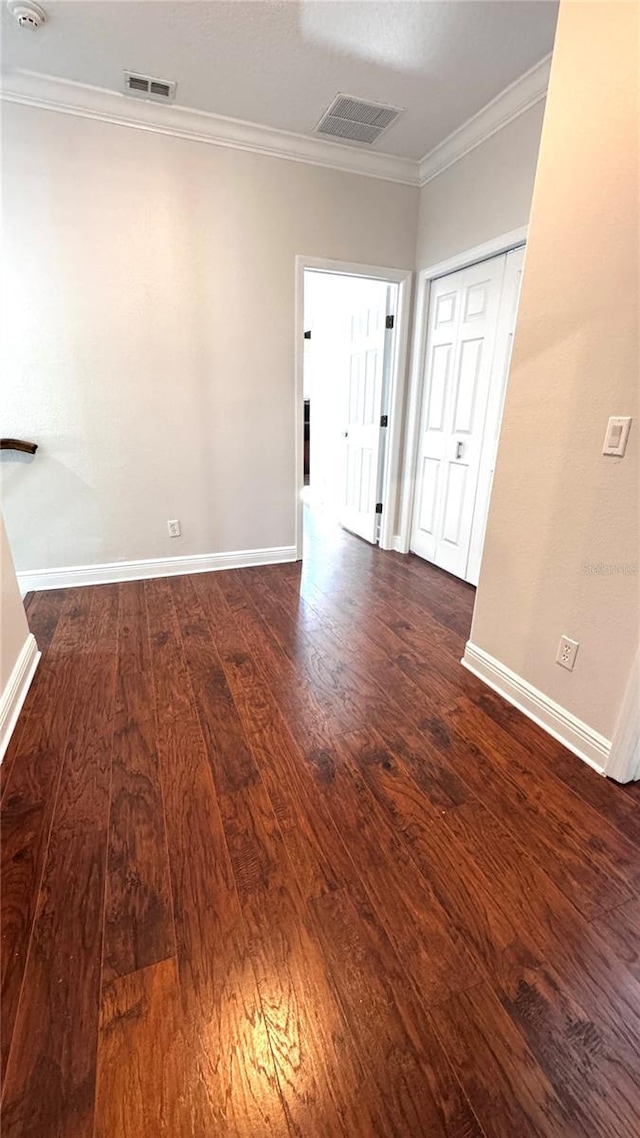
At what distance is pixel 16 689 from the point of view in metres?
1.84

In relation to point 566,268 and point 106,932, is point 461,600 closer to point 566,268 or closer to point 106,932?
point 566,268

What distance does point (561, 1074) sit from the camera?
2.85 feet

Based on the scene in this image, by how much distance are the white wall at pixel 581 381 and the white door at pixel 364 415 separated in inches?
77.4

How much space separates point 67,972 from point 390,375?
3533mm

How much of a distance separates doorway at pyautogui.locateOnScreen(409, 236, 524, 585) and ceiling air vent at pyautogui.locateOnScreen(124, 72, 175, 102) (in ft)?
5.86

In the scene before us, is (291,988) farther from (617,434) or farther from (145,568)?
(145,568)

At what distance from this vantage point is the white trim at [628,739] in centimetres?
143

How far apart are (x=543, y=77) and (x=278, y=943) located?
3.51m

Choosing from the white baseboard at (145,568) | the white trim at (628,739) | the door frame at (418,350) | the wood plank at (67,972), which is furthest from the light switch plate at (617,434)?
the white baseboard at (145,568)

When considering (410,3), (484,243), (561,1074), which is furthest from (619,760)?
(410,3)

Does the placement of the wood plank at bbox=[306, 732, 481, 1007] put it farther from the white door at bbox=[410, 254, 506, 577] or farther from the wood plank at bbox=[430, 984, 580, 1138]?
the white door at bbox=[410, 254, 506, 577]

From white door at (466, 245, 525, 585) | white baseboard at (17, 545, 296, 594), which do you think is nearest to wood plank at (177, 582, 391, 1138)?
white door at (466, 245, 525, 585)

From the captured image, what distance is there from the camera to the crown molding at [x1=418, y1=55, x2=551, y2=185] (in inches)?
84.0

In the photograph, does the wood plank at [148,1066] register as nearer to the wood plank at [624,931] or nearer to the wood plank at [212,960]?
the wood plank at [212,960]
